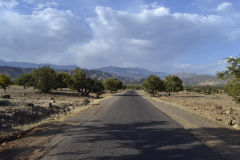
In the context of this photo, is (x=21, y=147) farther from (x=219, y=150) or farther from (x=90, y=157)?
(x=219, y=150)

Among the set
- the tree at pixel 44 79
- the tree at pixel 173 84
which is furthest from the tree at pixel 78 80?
the tree at pixel 173 84

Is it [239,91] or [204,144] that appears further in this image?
[239,91]

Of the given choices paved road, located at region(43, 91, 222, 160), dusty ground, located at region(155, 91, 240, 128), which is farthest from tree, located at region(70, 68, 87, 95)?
paved road, located at region(43, 91, 222, 160)

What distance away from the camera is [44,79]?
146 ft

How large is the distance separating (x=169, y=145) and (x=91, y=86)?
50.4 meters

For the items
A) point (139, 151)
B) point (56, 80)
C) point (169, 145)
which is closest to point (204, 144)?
point (169, 145)

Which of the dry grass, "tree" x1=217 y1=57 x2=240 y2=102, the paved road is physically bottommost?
the dry grass

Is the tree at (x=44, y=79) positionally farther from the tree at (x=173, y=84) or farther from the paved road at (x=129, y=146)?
the tree at (x=173, y=84)

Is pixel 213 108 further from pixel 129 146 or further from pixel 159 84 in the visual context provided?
pixel 159 84

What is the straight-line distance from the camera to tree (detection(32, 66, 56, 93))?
44.3m

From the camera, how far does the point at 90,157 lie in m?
5.58

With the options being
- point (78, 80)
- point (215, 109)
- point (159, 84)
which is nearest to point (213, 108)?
point (215, 109)

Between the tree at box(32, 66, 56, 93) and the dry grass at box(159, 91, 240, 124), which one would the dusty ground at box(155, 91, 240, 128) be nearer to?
the dry grass at box(159, 91, 240, 124)

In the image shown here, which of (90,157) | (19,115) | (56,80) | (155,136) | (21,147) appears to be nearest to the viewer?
(90,157)
